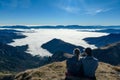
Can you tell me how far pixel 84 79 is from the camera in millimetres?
35656

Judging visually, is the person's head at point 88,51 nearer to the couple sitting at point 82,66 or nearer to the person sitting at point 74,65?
the couple sitting at point 82,66

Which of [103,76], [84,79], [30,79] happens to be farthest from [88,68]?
[30,79]

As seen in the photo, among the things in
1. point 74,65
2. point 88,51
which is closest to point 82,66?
point 74,65

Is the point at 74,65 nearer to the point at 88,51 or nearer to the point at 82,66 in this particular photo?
the point at 82,66

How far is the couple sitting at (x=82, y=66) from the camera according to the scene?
3496 cm

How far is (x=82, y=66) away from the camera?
3619 centimetres

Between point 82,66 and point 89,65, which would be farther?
point 82,66

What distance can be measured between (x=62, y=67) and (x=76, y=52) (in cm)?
1868

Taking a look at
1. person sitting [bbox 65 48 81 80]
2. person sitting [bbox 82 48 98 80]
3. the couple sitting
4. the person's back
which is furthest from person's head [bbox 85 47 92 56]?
the person's back

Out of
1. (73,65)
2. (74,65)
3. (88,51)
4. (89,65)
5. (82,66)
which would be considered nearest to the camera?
(88,51)

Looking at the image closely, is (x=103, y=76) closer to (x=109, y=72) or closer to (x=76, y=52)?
A: (x=109, y=72)

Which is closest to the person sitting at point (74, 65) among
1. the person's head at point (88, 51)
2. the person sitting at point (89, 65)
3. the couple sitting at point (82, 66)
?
the couple sitting at point (82, 66)

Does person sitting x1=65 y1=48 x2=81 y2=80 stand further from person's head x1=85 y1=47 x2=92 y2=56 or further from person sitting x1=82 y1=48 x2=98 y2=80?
person's head x1=85 y1=47 x2=92 y2=56

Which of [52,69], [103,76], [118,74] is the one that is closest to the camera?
[103,76]
